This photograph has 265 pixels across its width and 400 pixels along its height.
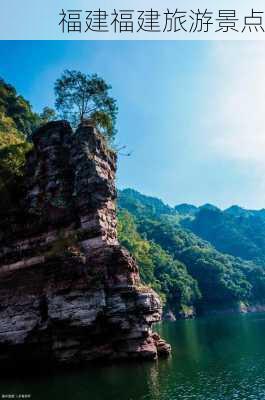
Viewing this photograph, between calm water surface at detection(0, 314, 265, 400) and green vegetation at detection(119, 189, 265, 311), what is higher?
green vegetation at detection(119, 189, 265, 311)

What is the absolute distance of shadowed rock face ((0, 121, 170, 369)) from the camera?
1455 inches

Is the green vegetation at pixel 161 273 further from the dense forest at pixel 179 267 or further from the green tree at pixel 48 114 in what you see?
the green tree at pixel 48 114

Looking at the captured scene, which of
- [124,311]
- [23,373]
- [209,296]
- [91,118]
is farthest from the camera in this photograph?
[209,296]

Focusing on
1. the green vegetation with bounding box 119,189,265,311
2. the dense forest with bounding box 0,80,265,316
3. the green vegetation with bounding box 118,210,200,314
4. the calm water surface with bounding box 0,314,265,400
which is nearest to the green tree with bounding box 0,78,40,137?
the dense forest with bounding box 0,80,265,316

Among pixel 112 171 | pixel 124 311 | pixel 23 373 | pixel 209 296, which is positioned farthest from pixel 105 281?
pixel 209 296

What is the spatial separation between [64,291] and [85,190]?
11168 millimetres

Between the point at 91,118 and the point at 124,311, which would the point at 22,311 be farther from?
the point at 91,118

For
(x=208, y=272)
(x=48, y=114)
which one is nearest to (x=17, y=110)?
(x=48, y=114)

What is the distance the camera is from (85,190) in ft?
140

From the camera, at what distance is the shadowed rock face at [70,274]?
3697cm

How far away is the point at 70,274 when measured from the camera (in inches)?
1491

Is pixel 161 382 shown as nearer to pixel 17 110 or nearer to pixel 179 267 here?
pixel 17 110

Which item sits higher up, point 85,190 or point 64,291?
point 85,190

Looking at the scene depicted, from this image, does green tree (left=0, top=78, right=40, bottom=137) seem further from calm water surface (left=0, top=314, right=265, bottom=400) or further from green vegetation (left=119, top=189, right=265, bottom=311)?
calm water surface (left=0, top=314, right=265, bottom=400)
